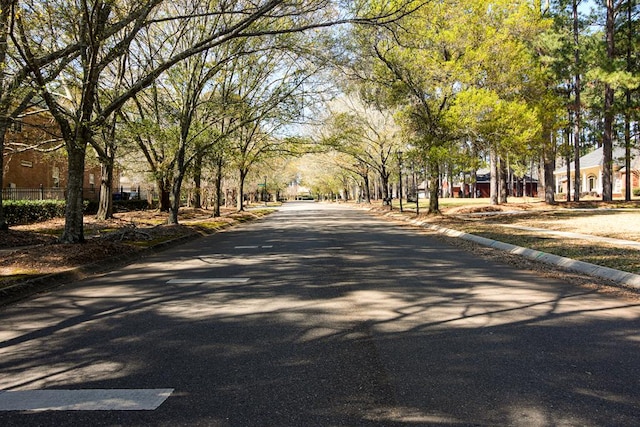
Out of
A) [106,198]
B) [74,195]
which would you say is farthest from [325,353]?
[106,198]

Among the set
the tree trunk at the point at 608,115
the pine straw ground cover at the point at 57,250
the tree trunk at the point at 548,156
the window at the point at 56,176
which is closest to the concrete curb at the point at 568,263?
the pine straw ground cover at the point at 57,250

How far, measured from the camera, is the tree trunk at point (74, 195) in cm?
1213

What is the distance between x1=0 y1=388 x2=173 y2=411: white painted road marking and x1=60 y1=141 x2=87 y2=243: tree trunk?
9207 millimetres

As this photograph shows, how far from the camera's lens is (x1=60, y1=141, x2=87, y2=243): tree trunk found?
12.1 metres

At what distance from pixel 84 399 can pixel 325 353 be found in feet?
6.93

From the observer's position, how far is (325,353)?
4742mm

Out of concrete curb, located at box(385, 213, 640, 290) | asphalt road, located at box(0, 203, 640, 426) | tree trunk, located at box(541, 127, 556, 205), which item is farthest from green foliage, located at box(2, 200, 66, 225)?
tree trunk, located at box(541, 127, 556, 205)

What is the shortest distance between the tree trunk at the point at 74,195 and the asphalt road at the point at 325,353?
4004 mm

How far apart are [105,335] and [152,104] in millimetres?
21605

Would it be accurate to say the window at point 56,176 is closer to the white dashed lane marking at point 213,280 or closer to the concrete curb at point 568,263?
the concrete curb at point 568,263

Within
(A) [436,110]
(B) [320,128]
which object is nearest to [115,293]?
(A) [436,110]

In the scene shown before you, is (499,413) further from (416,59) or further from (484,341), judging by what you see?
(416,59)

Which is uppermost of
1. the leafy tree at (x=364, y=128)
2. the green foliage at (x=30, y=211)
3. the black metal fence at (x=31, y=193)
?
the leafy tree at (x=364, y=128)

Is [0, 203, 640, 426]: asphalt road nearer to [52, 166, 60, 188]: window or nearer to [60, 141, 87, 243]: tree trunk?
[60, 141, 87, 243]: tree trunk
